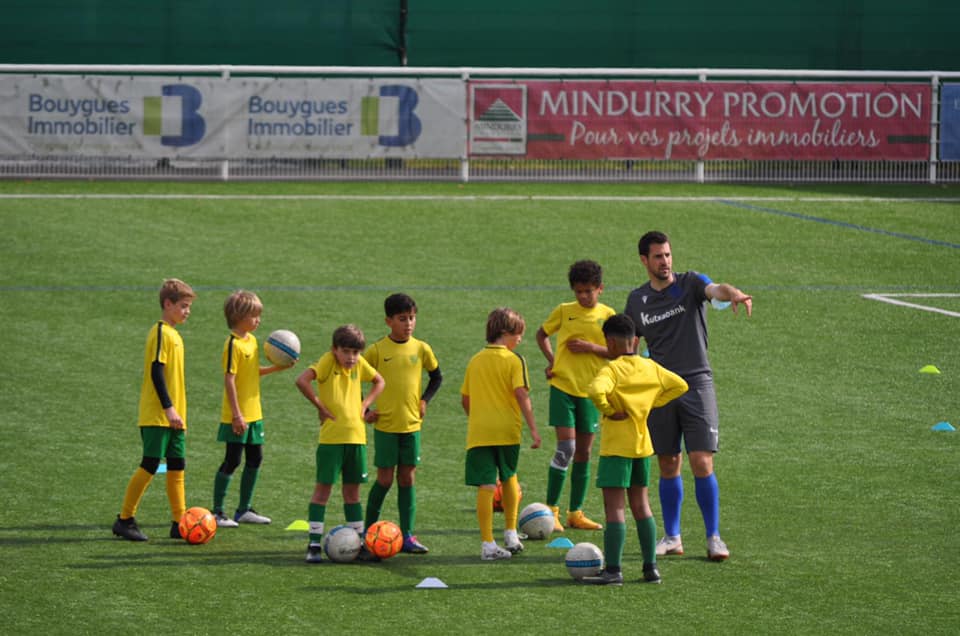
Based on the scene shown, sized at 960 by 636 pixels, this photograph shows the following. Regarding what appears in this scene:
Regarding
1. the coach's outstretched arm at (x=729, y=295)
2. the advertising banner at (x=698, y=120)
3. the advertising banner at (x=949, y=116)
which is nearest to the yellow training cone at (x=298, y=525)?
the coach's outstretched arm at (x=729, y=295)

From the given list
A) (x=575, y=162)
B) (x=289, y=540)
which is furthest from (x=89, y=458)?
(x=575, y=162)

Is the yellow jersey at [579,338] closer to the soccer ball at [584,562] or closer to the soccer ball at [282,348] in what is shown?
the soccer ball at [584,562]

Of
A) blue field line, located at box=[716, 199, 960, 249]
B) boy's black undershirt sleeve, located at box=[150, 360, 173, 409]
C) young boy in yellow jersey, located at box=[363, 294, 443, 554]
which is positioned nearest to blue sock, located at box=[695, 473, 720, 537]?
young boy in yellow jersey, located at box=[363, 294, 443, 554]

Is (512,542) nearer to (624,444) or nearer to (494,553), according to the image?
(494,553)

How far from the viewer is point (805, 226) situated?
24.0 metres

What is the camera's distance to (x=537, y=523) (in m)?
10.1

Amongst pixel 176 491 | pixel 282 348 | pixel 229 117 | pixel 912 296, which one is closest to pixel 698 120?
pixel 912 296

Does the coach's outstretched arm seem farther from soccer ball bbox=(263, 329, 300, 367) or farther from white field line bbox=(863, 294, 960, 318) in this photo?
white field line bbox=(863, 294, 960, 318)

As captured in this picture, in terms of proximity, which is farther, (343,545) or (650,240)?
(650,240)

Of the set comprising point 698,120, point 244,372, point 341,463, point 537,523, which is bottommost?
point 537,523

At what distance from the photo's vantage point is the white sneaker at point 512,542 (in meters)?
9.68

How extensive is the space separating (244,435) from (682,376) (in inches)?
121

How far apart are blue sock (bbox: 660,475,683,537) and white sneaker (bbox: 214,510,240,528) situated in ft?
9.91

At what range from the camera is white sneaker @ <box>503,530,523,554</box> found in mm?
9680
